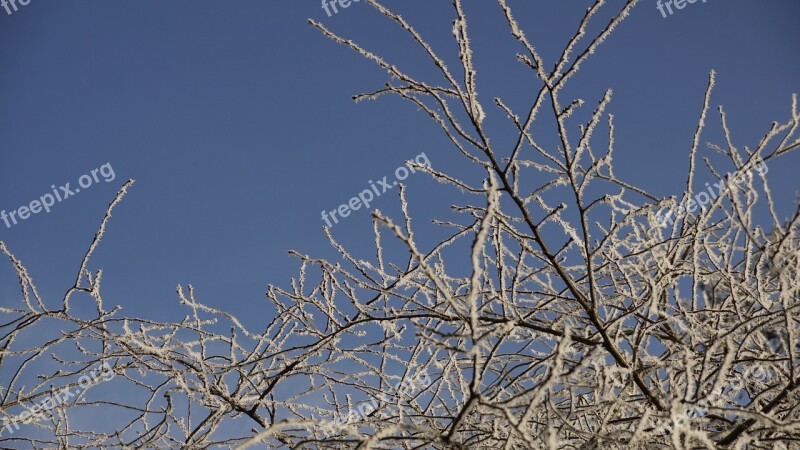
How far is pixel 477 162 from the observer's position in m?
1.72

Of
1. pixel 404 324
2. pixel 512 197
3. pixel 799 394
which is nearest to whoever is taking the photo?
pixel 512 197

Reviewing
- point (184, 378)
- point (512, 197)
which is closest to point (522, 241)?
point (512, 197)

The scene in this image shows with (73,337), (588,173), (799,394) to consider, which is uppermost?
(73,337)

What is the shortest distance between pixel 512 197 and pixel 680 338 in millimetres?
1128

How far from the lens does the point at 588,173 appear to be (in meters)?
1.71

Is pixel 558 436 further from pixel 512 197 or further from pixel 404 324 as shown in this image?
pixel 512 197

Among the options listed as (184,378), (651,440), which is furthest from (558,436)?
(184,378)

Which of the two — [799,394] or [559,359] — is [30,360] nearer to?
[559,359]

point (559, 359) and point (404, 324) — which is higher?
point (404, 324)

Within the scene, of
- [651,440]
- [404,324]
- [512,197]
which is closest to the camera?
[512,197]

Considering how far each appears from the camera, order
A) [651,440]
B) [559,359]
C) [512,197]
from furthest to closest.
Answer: [651,440], [512,197], [559,359]

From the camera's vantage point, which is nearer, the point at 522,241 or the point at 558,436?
the point at 522,241

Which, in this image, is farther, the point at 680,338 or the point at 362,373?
the point at 362,373

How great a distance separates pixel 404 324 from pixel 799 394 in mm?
1391
